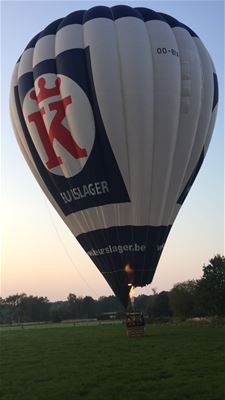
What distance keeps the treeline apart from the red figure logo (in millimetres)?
6092

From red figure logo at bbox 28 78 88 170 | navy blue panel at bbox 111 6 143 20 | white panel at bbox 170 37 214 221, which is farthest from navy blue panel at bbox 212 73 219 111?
red figure logo at bbox 28 78 88 170

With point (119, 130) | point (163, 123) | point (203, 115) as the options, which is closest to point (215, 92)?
point (203, 115)

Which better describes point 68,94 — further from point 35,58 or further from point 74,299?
point 74,299

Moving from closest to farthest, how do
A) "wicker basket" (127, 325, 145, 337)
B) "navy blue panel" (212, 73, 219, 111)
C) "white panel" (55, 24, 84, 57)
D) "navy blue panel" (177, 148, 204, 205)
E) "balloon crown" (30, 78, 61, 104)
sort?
1. "balloon crown" (30, 78, 61, 104)
2. "white panel" (55, 24, 84, 57)
3. "navy blue panel" (177, 148, 204, 205)
4. "wicker basket" (127, 325, 145, 337)
5. "navy blue panel" (212, 73, 219, 111)

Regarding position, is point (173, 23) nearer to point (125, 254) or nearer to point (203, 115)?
point (203, 115)

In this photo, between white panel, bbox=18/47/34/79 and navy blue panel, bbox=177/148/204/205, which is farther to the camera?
white panel, bbox=18/47/34/79

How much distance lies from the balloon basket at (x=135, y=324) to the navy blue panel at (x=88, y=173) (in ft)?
14.3

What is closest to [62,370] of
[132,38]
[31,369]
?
[31,369]

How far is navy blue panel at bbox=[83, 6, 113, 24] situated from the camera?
20228 mm

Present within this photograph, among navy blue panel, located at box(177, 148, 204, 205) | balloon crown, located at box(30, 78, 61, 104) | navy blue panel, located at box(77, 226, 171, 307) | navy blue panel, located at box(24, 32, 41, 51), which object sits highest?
navy blue panel, located at box(24, 32, 41, 51)

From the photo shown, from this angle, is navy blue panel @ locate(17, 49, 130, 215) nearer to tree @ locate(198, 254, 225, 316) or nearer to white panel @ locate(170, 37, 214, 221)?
white panel @ locate(170, 37, 214, 221)

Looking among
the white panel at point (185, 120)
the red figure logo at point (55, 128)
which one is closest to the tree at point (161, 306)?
the white panel at point (185, 120)

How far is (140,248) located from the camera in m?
18.4

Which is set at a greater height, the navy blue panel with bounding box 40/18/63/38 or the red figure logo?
the navy blue panel with bounding box 40/18/63/38
